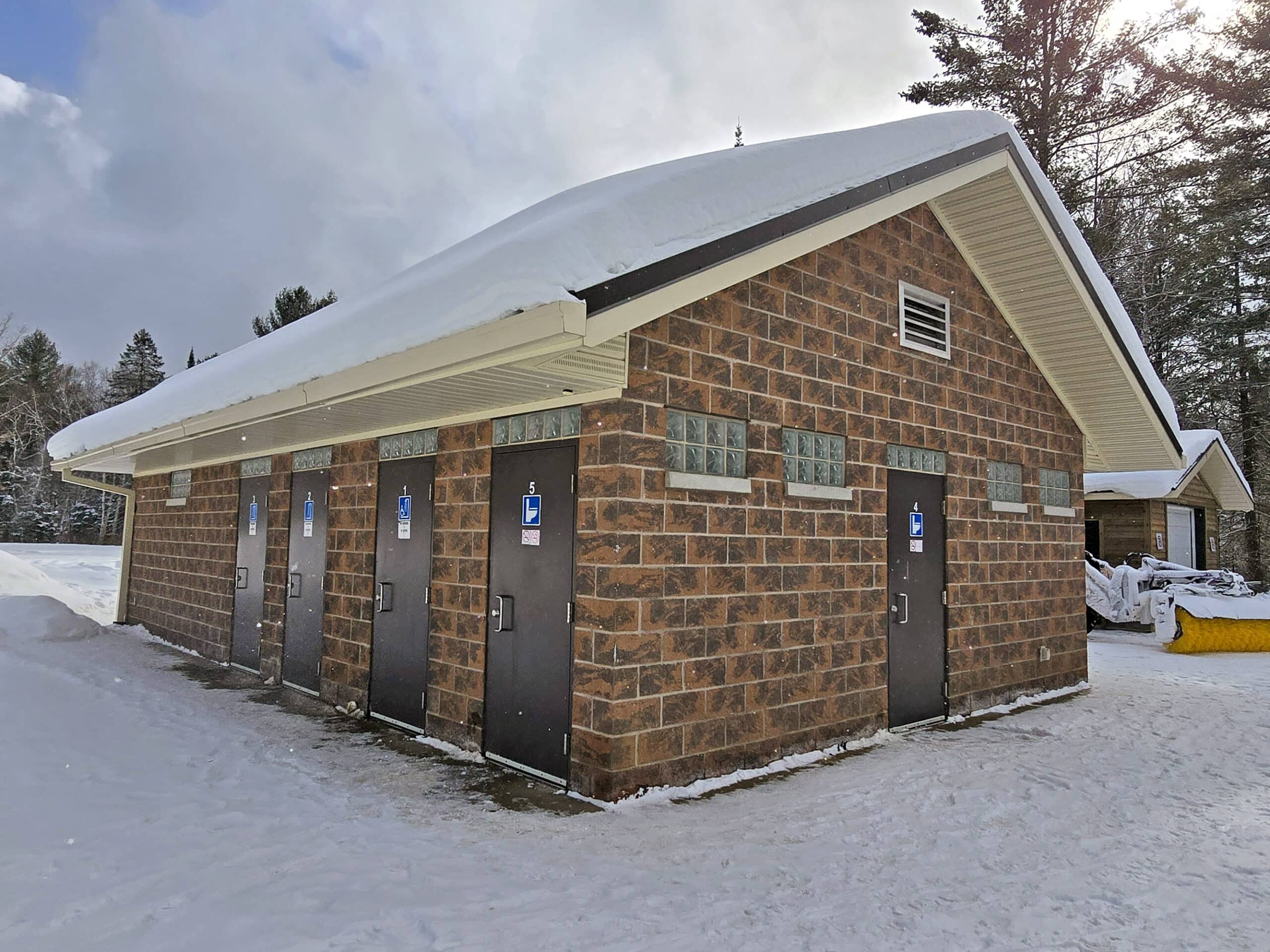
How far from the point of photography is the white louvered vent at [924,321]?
7.08 metres

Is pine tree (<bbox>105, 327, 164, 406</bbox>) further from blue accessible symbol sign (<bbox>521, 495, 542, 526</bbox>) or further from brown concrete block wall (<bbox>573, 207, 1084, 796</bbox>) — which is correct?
brown concrete block wall (<bbox>573, 207, 1084, 796</bbox>)

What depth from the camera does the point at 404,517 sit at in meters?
6.69

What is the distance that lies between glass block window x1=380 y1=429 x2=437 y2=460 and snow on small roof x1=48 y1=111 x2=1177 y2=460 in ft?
3.57

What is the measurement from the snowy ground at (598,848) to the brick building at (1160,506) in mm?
11358

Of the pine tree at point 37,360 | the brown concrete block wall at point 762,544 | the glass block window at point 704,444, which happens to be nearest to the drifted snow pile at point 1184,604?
the brown concrete block wall at point 762,544

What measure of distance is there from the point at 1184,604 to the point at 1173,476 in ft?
16.6

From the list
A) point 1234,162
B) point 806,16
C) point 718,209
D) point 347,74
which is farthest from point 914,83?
point 347,74

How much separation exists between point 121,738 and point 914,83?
21560 millimetres

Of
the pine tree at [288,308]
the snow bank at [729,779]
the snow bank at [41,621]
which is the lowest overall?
the snow bank at [729,779]

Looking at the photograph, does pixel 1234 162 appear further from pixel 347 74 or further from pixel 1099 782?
pixel 347 74

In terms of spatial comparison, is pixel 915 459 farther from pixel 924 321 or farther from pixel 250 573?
pixel 250 573

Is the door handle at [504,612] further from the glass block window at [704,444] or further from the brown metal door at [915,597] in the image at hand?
the brown metal door at [915,597]

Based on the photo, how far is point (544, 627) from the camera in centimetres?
516

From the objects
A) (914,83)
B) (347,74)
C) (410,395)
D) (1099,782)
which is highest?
(347,74)
